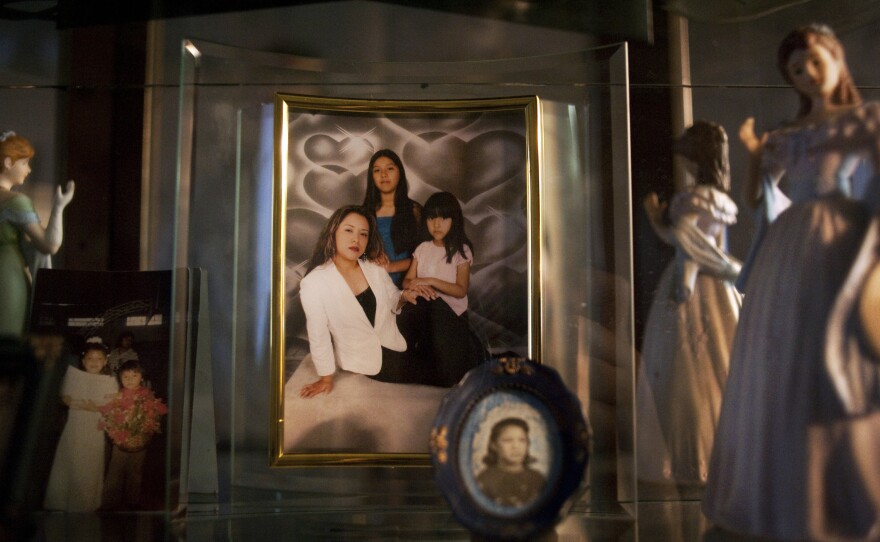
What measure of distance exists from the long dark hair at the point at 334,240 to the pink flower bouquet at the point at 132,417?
307 mm

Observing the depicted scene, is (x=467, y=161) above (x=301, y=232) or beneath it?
above

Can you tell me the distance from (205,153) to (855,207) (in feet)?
2.87

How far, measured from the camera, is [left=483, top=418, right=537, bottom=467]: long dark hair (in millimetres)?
961

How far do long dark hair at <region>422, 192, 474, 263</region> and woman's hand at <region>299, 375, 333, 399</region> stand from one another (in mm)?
252

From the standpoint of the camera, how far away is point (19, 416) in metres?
1.21

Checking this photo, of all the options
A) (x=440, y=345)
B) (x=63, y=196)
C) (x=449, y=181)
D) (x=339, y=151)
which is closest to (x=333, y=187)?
(x=339, y=151)

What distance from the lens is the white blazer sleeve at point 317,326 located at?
1215 mm

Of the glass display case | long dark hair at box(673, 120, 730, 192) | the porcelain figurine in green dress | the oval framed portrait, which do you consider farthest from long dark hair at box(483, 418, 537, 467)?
the porcelain figurine in green dress

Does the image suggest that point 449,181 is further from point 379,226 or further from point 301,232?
point 301,232

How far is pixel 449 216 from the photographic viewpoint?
1244 mm

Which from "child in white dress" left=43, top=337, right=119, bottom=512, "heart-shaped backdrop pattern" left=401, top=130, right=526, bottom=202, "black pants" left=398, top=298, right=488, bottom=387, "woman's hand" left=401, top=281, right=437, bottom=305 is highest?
"heart-shaped backdrop pattern" left=401, top=130, right=526, bottom=202

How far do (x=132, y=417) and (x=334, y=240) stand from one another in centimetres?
40

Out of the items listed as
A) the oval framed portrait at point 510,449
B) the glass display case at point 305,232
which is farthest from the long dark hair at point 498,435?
the glass display case at point 305,232

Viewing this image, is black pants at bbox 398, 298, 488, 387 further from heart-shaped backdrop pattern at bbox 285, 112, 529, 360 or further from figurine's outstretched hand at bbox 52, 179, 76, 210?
figurine's outstretched hand at bbox 52, 179, 76, 210
